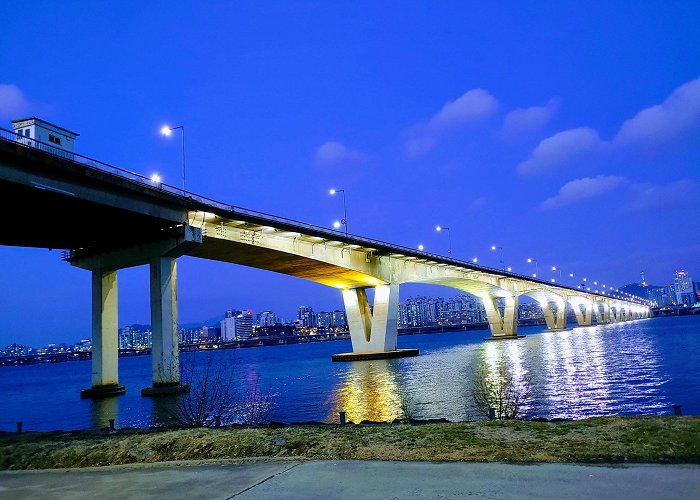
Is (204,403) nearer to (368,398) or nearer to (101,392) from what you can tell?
(368,398)

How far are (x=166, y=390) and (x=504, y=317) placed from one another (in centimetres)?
10680

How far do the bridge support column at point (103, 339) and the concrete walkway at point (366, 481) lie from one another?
41.4 meters

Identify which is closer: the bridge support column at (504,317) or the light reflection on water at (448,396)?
the light reflection on water at (448,396)

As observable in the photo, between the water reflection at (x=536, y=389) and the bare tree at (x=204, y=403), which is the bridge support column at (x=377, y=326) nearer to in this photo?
the water reflection at (x=536, y=389)

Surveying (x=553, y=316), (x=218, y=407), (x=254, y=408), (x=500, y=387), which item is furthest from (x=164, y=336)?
(x=553, y=316)

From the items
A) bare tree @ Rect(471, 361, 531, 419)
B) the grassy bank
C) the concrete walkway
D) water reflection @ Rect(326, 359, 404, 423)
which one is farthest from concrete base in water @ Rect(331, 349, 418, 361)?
the concrete walkway

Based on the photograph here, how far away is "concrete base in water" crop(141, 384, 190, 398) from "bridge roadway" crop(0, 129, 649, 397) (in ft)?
0.30

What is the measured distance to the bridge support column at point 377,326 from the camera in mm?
77125

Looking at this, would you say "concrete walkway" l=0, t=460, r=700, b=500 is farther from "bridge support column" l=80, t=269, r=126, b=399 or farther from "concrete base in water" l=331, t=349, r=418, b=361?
"concrete base in water" l=331, t=349, r=418, b=361

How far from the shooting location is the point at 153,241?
47.0 metres

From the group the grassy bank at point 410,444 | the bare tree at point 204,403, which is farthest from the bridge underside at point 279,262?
the grassy bank at point 410,444

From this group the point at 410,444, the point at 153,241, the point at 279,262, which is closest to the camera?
the point at 410,444

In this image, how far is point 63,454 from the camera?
45.9 feet

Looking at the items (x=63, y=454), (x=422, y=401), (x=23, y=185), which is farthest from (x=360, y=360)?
(x=63, y=454)
